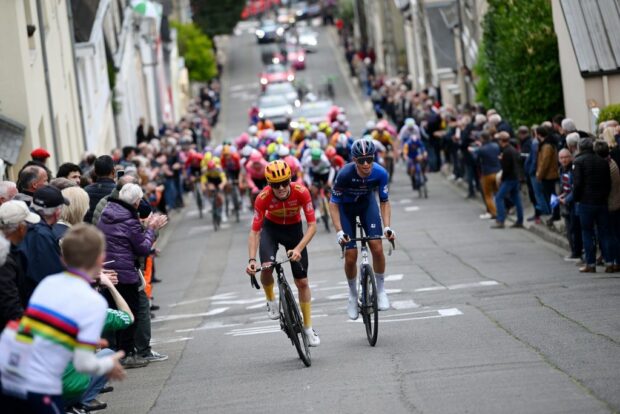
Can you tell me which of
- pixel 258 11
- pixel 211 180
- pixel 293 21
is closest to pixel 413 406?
pixel 211 180

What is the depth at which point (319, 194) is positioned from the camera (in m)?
28.8

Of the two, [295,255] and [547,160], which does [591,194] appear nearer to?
[547,160]

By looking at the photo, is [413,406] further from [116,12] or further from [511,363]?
[116,12]

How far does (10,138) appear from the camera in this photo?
83.8 feet

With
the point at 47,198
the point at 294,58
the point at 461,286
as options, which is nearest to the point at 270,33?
the point at 294,58

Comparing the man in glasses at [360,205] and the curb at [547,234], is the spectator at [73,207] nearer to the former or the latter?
the man in glasses at [360,205]

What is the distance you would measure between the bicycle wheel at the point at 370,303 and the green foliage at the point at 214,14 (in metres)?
80.8

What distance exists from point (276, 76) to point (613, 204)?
62034 mm

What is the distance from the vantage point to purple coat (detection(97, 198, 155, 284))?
44.7 ft

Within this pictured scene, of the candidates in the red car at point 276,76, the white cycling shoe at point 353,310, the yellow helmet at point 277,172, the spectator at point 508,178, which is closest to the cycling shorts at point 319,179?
the spectator at point 508,178

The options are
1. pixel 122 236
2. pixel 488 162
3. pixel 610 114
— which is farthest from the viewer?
pixel 488 162

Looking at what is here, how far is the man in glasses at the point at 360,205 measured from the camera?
14.3 m

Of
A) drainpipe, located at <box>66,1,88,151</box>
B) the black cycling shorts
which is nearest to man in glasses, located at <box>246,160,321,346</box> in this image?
the black cycling shorts

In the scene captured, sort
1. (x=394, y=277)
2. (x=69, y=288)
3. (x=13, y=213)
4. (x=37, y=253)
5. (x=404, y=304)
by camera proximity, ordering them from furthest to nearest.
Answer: (x=394, y=277)
(x=404, y=304)
(x=37, y=253)
(x=13, y=213)
(x=69, y=288)
